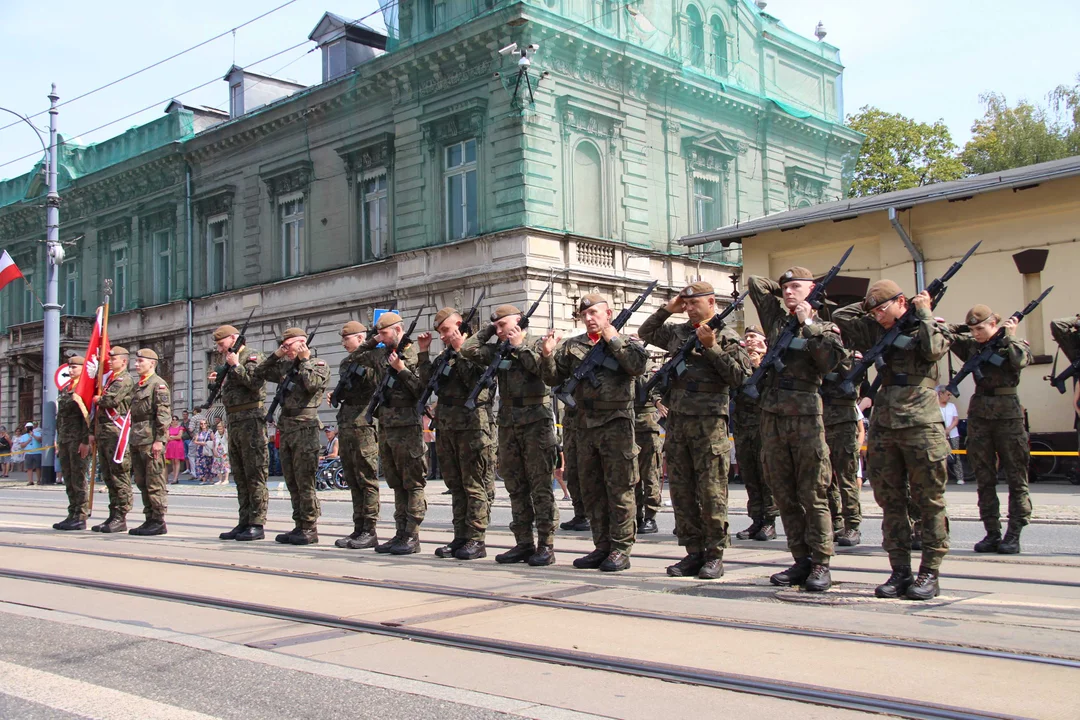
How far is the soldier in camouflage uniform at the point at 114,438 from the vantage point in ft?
37.7

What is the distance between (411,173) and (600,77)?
17.6 feet

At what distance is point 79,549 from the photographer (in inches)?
386

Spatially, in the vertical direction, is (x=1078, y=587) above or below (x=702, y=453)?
below

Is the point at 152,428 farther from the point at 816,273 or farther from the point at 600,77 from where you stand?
the point at 600,77

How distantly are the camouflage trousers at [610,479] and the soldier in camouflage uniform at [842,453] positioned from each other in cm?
195

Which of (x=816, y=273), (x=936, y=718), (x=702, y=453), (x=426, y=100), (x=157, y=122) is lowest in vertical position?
(x=936, y=718)

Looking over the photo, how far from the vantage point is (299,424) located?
9.84 meters

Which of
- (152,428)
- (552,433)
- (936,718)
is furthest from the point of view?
(152,428)

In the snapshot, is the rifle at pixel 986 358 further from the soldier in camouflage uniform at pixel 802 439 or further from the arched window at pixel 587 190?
the arched window at pixel 587 190

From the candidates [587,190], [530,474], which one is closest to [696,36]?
[587,190]

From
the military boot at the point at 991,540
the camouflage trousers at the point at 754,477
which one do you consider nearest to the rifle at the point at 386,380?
the camouflage trousers at the point at 754,477

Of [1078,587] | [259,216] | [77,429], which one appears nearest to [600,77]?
[259,216]

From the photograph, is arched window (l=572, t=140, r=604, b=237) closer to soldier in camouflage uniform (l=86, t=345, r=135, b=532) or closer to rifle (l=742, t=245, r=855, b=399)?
soldier in camouflage uniform (l=86, t=345, r=135, b=532)

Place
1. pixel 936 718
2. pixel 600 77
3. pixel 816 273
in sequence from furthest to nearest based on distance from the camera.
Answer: pixel 600 77
pixel 816 273
pixel 936 718
